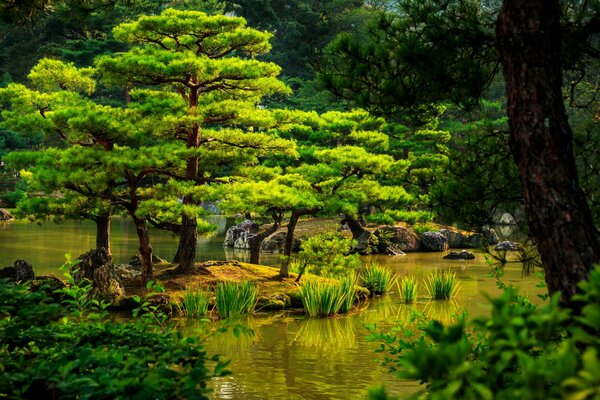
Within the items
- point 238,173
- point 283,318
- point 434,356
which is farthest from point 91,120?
point 434,356

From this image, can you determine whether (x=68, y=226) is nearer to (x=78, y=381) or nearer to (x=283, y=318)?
(x=283, y=318)

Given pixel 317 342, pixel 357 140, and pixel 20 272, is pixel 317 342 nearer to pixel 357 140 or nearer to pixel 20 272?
pixel 20 272

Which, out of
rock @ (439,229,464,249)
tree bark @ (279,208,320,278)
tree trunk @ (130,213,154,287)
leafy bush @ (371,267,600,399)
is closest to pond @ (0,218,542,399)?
leafy bush @ (371,267,600,399)

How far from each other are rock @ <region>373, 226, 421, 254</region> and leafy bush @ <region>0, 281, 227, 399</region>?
1832 cm

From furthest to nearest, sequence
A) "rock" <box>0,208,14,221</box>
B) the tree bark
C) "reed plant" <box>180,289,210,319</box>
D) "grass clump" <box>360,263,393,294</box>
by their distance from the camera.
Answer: "rock" <box>0,208,14,221</box> → "grass clump" <box>360,263,393,294</box> → the tree bark → "reed plant" <box>180,289,210,319</box>

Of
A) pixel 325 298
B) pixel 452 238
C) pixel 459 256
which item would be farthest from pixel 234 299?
pixel 452 238

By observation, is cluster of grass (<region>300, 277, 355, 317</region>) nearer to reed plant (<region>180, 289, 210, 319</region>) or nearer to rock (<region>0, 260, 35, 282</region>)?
reed plant (<region>180, 289, 210, 319</region>)

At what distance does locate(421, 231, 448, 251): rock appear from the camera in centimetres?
2283

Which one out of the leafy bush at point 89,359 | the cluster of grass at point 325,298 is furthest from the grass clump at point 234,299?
the leafy bush at point 89,359

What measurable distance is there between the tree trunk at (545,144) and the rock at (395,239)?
17.7 metres

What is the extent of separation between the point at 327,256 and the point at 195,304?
304 cm

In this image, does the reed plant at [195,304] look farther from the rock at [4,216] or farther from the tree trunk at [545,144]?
the rock at [4,216]

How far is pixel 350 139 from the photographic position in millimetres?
17031

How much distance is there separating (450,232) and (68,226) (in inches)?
567
